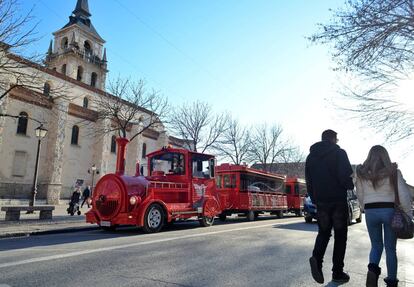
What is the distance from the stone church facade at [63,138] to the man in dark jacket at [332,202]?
21771 mm

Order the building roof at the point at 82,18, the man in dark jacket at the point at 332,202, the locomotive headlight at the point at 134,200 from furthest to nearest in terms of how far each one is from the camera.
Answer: the building roof at the point at 82,18 < the locomotive headlight at the point at 134,200 < the man in dark jacket at the point at 332,202

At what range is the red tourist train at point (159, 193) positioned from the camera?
36.3ft

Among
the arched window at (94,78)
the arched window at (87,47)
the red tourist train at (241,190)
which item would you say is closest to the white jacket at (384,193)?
the red tourist train at (241,190)

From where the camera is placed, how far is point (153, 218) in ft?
37.4

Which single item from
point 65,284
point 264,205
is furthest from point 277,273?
point 264,205

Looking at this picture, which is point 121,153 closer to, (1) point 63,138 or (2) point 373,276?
(2) point 373,276

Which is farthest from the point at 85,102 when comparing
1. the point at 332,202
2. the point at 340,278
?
the point at 340,278

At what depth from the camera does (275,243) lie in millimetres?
9047

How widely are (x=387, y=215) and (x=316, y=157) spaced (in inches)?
46.7

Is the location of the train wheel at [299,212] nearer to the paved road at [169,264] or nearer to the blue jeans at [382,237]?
the paved road at [169,264]

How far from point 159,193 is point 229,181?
7551 millimetres

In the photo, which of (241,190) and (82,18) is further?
(82,18)

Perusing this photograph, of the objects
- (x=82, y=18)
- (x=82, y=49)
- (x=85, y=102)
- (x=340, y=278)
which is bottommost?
(x=340, y=278)

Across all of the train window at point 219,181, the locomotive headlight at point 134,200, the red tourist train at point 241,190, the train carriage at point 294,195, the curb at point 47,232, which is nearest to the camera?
the curb at point 47,232
